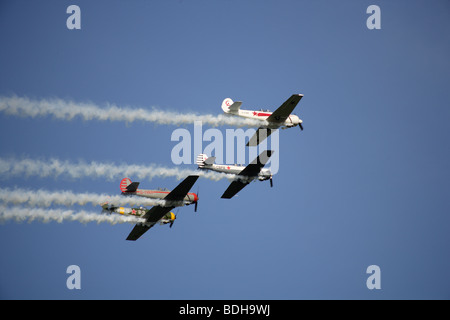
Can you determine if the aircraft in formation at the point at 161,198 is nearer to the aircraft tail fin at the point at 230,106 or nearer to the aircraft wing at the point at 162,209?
the aircraft wing at the point at 162,209

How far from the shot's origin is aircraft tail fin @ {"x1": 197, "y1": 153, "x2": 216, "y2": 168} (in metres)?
46.7

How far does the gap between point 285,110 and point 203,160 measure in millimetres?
6676

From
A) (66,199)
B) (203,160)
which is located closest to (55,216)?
(66,199)

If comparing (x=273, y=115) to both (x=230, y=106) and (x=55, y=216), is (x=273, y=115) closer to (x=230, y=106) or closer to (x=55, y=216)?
(x=230, y=106)

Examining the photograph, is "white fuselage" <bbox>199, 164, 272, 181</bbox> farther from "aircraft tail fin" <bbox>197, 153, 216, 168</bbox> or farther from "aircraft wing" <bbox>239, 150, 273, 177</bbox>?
"aircraft wing" <bbox>239, 150, 273, 177</bbox>

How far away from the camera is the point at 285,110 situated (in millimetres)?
46812

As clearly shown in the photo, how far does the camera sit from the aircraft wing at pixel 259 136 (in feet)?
158

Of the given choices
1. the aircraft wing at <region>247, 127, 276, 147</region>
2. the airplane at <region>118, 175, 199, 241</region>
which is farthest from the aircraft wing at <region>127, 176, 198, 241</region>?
the aircraft wing at <region>247, 127, 276, 147</region>

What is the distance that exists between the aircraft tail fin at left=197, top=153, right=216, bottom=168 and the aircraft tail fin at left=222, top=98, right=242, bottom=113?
11.9 ft

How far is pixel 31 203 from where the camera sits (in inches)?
1567
